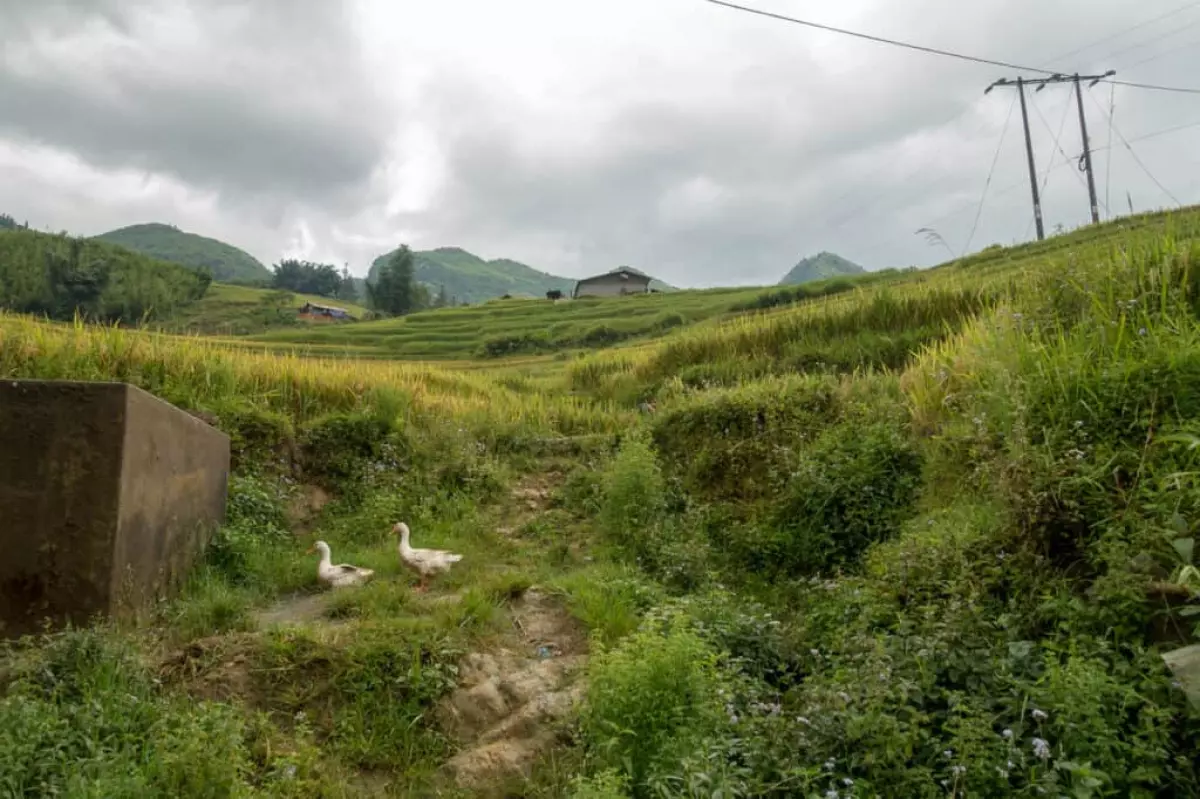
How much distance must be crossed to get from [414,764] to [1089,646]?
3402 mm

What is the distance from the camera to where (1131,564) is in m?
3.62

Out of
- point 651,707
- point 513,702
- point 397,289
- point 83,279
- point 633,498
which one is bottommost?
point 513,702

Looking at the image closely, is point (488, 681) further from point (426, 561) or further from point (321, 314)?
point (321, 314)

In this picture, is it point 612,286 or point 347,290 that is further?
point 347,290

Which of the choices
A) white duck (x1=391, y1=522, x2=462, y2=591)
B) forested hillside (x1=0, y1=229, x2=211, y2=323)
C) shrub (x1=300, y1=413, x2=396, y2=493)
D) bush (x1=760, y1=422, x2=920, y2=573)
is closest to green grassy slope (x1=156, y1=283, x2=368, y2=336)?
forested hillside (x1=0, y1=229, x2=211, y2=323)

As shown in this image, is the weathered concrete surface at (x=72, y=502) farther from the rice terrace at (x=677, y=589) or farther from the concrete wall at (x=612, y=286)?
the concrete wall at (x=612, y=286)

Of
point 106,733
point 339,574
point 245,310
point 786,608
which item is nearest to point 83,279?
point 245,310

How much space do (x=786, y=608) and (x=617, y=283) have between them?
61.6 m

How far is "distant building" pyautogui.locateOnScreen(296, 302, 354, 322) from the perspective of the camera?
62781 mm

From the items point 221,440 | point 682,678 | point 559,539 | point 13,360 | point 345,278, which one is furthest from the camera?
point 345,278

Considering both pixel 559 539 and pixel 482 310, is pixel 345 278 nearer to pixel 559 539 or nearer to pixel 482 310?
pixel 482 310

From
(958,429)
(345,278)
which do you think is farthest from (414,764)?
(345,278)

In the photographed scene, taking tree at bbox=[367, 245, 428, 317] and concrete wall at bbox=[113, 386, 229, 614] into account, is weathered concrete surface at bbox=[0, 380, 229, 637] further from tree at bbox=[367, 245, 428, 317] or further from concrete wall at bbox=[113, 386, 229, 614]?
tree at bbox=[367, 245, 428, 317]

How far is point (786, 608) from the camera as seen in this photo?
569cm
